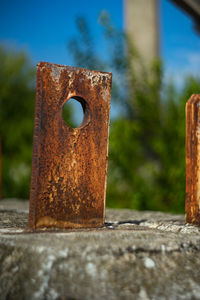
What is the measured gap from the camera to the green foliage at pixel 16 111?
19.0 ft

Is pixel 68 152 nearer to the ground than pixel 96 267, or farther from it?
farther from it

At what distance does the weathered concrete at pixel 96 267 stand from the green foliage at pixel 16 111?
363cm

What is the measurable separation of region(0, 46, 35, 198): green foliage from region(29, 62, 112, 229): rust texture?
336 centimetres

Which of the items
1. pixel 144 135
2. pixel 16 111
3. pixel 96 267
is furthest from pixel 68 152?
pixel 16 111

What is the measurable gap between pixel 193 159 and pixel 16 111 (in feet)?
19.1

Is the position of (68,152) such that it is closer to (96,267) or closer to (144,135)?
(96,267)

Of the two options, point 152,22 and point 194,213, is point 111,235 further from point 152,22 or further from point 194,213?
point 152,22

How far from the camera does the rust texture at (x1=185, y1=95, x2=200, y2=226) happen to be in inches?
60.8

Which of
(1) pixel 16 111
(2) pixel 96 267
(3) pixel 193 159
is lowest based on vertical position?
(2) pixel 96 267

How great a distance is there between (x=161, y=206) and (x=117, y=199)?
0.54 m

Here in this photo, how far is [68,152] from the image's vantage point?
4.65 ft

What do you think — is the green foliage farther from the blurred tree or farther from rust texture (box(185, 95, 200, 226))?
rust texture (box(185, 95, 200, 226))

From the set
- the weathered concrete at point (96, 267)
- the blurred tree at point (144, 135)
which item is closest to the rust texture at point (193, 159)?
the weathered concrete at point (96, 267)

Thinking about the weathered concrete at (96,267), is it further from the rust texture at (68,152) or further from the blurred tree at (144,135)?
the blurred tree at (144,135)
